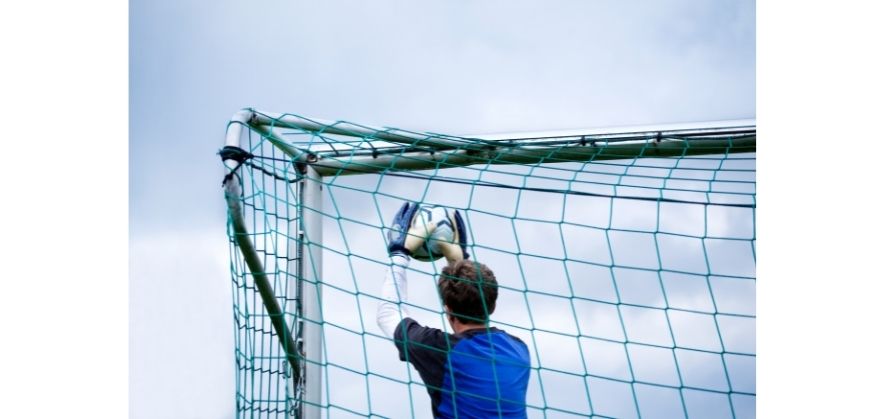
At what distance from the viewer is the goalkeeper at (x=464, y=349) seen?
2.69 meters

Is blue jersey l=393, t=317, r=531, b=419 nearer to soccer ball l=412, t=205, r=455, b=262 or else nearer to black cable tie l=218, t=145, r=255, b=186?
soccer ball l=412, t=205, r=455, b=262

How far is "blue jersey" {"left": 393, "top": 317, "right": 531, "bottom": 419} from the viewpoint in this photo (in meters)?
2.68

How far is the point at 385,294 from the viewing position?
279cm

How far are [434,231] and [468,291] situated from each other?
330 millimetres

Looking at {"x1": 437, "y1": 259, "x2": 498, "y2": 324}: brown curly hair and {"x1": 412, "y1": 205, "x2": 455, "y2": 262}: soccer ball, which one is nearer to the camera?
{"x1": 437, "y1": 259, "x2": 498, "y2": 324}: brown curly hair

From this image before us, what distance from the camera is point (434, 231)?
116 inches

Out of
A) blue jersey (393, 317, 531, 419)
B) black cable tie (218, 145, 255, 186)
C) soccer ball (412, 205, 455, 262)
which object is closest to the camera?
blue jersey (393, 317, 531, 419)

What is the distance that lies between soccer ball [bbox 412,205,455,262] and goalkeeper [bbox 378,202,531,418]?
177mm

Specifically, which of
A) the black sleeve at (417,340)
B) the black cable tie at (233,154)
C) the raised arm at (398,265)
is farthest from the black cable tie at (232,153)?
the black sleeve at (417,340)

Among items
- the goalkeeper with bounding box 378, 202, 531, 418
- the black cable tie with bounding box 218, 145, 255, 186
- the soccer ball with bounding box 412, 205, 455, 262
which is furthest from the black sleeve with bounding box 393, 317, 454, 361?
the black cable tie with bounding box 218, 145, 255, 186

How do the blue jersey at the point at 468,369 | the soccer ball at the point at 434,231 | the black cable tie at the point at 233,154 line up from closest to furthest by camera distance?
1. the blue jersey at the point at 468,369
2. the black cable tie at the point at 233,154
3. the soccer ball at the point at 434,231

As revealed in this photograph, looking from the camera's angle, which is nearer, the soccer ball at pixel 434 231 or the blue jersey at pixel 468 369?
the blue jersey at pixel 468 369

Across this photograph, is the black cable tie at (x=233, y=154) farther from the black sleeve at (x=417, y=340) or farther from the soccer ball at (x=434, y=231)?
the black sleeve at (x=417, y=340)
